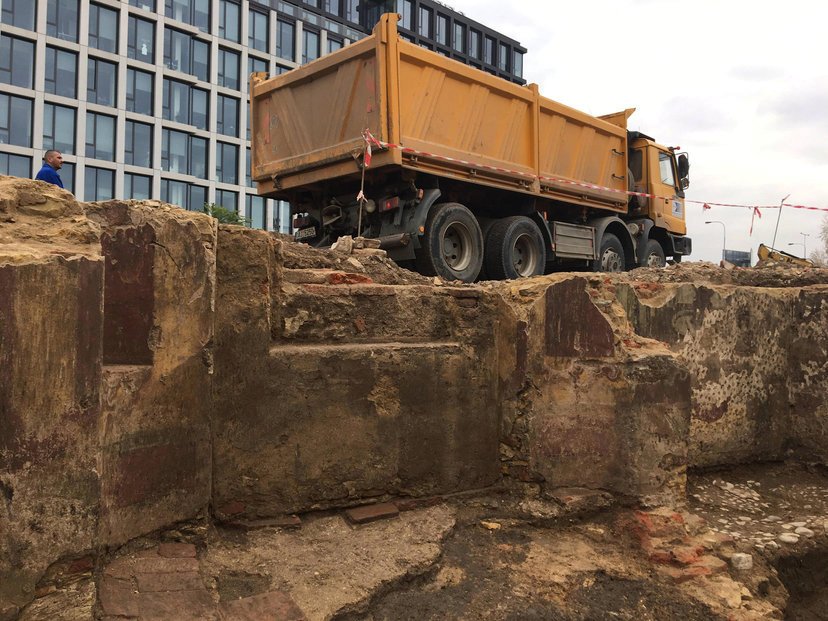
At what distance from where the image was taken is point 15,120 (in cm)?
2488

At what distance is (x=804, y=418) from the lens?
5.43 meters

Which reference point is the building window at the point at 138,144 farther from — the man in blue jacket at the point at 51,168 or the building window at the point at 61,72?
the man in blue jacket at the point at 51,168

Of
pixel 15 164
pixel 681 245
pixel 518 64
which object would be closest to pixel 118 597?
pixel 681 245

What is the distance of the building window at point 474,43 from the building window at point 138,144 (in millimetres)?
20895

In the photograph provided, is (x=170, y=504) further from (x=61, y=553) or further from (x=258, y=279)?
(x=258, y=279)

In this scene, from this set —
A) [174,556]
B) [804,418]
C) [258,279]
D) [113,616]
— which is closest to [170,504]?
[174,556]

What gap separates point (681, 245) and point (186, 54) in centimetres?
2501

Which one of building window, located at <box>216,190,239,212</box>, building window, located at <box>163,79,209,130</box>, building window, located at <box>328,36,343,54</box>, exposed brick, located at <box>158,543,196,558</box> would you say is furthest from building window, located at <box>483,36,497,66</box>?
exposed brick, located at <box>158,543,196,558</box>

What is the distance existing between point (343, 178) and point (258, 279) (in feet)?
13.7

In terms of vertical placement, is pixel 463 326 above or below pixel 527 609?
above

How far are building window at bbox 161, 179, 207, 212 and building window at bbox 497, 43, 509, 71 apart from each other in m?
21.9

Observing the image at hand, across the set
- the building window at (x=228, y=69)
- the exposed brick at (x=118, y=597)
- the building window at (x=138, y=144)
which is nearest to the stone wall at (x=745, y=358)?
the exposed brick at (x=118, y=597)

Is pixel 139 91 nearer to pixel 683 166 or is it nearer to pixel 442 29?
pixel 442 29

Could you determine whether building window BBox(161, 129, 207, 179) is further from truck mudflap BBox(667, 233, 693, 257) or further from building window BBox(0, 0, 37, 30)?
truck mudflap BBox(667, 233, 693, 257)
